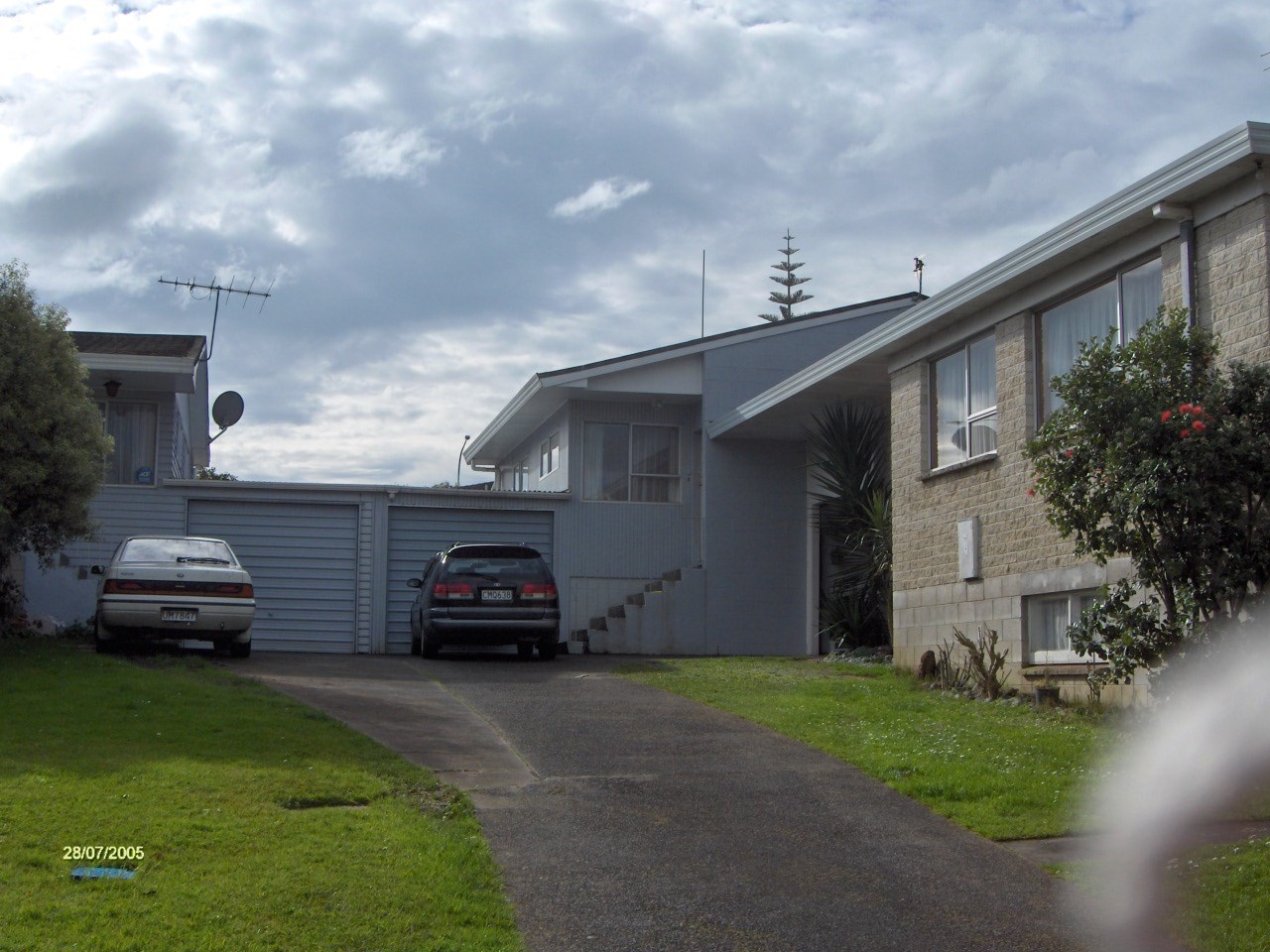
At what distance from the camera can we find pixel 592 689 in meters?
13.6

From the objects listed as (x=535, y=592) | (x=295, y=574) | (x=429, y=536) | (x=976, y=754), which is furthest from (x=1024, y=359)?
(x=295, y=574)

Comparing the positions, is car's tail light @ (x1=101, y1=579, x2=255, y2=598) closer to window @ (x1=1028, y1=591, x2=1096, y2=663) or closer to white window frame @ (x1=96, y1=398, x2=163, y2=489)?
white window frame @ (x1=96, y1=398, x2=163, y2=489)

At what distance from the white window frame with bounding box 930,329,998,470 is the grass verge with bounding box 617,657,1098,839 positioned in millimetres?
2427

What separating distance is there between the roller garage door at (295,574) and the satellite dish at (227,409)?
6.33 m

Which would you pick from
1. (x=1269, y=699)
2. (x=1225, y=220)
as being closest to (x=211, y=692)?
(x=1269, y=699)

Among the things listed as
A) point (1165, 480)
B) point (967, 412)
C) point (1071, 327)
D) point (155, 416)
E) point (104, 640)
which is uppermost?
point (155, 416)

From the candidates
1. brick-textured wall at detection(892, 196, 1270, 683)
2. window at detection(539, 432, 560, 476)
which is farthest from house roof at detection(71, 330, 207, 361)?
brick-textured wall at detection(892, 196, 1270, 683)

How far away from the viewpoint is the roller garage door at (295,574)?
70.3ft

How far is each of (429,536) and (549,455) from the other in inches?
166

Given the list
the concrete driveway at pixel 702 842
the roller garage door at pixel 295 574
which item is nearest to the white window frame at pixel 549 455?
the roller garage door at pixel 295 574

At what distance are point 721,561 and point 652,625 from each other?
1.58 metres

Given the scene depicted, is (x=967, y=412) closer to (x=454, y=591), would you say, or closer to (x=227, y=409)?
(x=454, y=591)

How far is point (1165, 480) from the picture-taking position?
8.91 meters

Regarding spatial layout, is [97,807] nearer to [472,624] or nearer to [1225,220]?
[1225,220]
